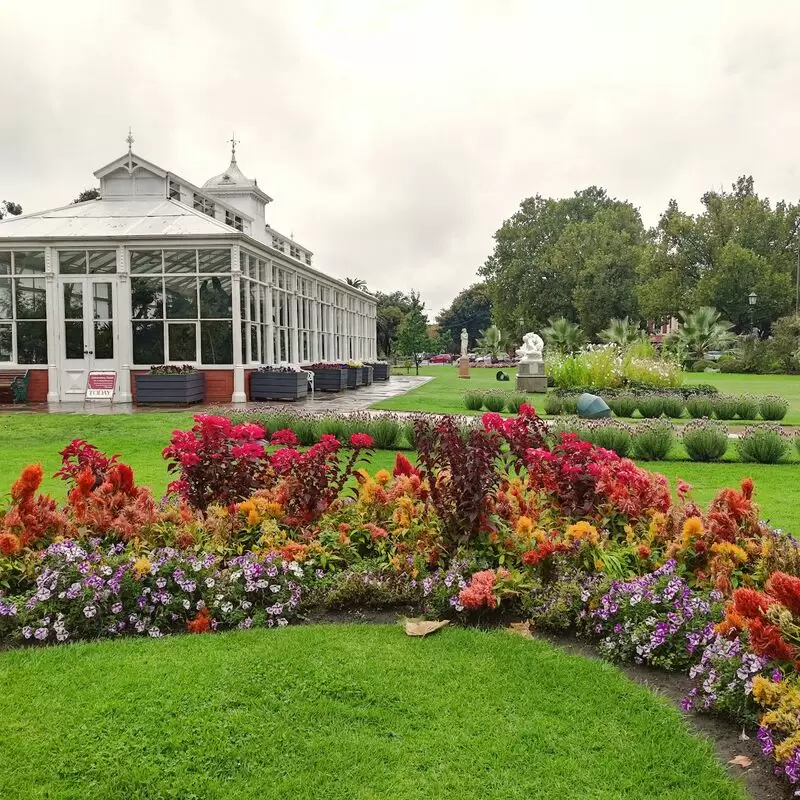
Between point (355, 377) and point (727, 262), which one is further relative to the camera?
point (727, 262)

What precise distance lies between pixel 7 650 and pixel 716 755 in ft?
10.2

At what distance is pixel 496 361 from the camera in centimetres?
6319

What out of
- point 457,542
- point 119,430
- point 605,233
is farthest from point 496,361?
point 457,542

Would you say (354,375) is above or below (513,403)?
above

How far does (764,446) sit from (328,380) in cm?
1575

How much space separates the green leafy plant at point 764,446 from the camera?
30.7 feet

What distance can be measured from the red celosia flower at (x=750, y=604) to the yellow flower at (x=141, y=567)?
2731mm

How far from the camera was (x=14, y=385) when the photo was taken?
17.5m

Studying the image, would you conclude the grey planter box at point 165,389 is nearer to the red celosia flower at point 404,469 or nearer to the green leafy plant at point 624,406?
the green leafy plant at point 624,406

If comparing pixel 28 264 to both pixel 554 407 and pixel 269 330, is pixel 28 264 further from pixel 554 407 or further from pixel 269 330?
pixel 554 407

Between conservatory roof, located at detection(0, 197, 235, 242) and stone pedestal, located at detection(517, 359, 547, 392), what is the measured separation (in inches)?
418

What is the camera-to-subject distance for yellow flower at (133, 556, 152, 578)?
3.73m

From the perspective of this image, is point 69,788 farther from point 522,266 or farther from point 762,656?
point 522,266

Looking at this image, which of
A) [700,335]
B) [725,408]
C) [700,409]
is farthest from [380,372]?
[725,408]
